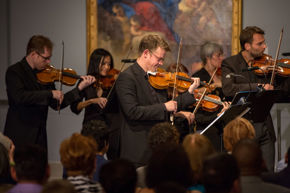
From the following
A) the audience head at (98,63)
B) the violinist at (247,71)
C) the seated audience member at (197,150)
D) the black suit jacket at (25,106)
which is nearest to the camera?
the seated audience member at (197,150)

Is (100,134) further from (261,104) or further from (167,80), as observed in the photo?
(261,104)

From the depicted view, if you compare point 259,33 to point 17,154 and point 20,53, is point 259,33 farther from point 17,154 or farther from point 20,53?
point 20,53

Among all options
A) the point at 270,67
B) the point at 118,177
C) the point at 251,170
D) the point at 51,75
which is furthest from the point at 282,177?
the point at 51,75

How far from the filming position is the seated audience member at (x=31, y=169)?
8.57 feet

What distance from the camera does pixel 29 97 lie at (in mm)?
4504

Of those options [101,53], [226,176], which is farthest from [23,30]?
[226,176]

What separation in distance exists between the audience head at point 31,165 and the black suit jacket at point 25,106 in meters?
1.82

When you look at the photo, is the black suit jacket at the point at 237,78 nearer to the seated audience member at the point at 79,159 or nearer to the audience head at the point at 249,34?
the audience head at the point at 249,34

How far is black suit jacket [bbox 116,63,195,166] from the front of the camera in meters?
4.10

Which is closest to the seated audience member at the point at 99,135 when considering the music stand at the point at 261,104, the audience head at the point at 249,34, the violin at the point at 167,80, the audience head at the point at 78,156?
the audience head at the point at 78,156

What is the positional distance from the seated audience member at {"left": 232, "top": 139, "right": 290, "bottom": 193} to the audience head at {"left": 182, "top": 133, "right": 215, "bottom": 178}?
0.85 feet

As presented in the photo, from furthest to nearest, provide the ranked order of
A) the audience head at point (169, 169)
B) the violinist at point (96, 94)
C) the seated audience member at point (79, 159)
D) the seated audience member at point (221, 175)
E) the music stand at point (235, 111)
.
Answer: the violinist at point (96, 94) < the music stand at point (235, 111) < the seated audience member at point (79, 159) < the audience head at point (169, 169) < the seated audience member at point (221, 175)

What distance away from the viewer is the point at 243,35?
5008 millimetres

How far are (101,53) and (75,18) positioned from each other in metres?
1.64
